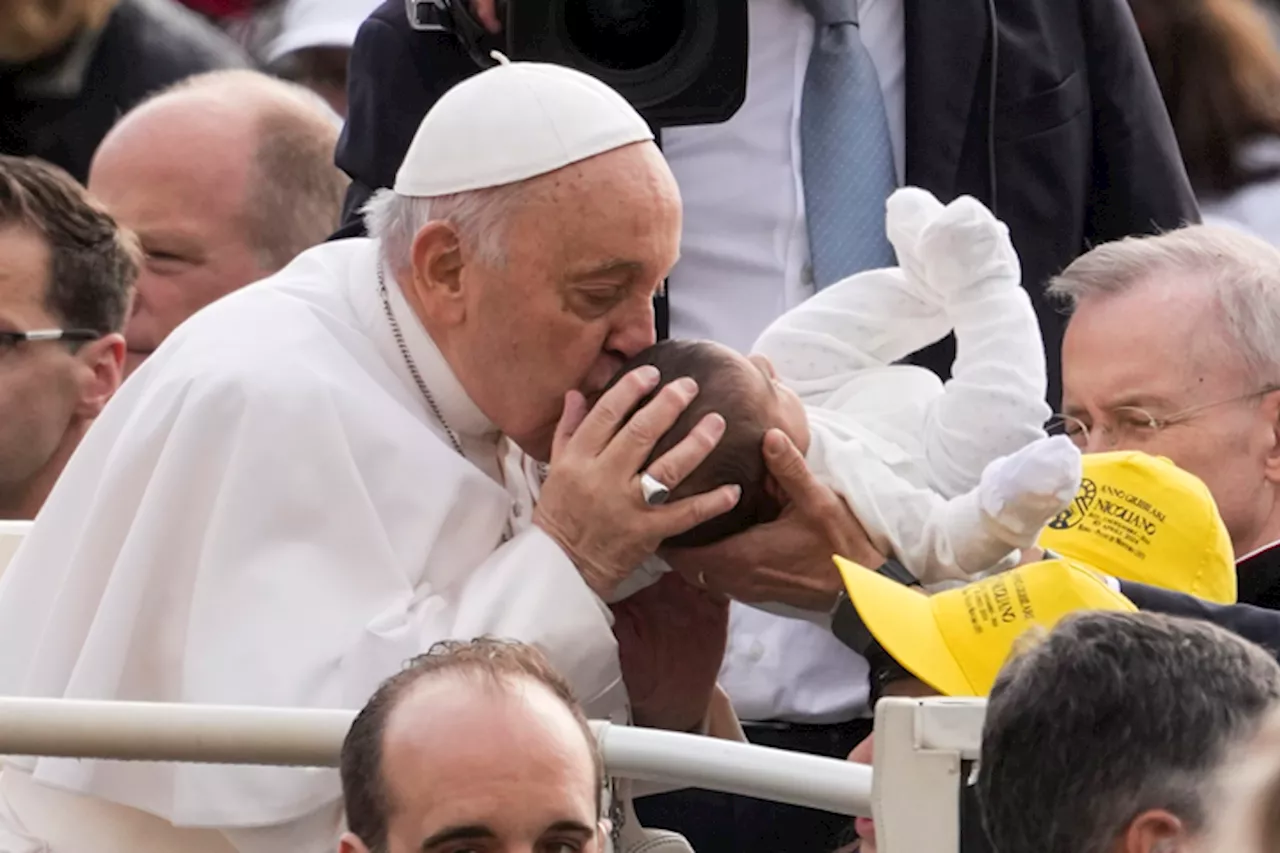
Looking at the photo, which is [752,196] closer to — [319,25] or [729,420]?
[729,420]

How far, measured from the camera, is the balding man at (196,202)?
17.2 ft

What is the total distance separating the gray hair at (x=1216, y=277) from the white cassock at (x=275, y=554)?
1093 mm

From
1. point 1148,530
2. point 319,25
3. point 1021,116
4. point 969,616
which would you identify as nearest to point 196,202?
point 319,25

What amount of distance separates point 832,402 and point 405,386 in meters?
0.54

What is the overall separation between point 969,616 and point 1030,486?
16cm

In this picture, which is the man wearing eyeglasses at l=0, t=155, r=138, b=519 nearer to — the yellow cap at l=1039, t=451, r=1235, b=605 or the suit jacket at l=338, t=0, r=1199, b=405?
the suit jacket at l=338, t=0, r=1199, b=405

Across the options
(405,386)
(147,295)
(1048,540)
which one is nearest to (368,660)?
(405,386)

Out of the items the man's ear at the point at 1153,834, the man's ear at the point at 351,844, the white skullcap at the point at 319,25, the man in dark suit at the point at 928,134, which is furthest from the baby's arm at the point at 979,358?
the white skullcap at the point at 319,25

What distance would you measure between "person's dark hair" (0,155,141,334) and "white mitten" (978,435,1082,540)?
6.21 ft

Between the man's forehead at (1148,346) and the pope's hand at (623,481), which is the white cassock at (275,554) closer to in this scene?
the pope's hand at (623,481)

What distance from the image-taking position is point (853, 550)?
3.66 meters

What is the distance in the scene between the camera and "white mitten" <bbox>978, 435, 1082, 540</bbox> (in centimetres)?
341

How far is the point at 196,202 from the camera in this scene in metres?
5.25

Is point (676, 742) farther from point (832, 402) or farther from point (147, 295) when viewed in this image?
point (147, 295)
